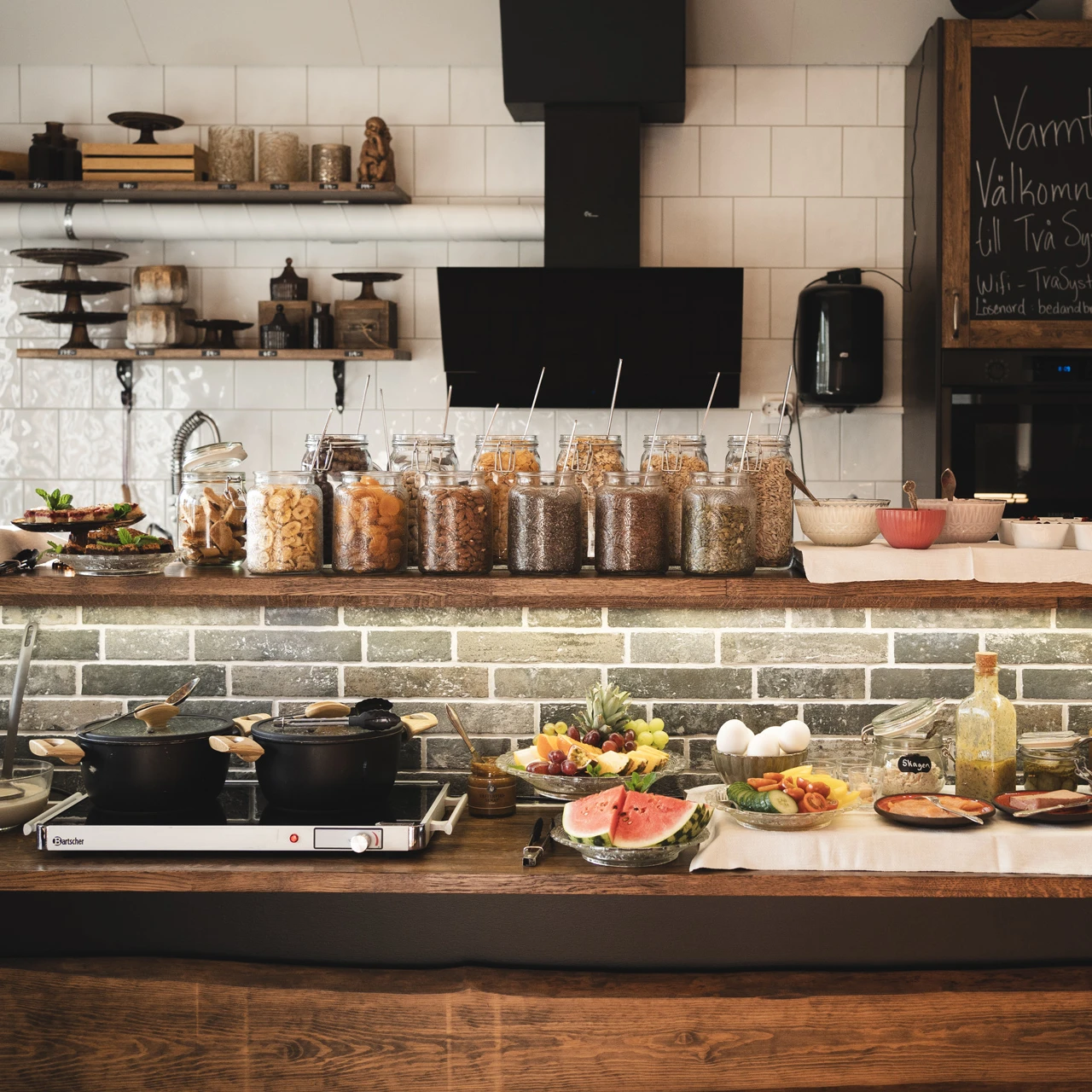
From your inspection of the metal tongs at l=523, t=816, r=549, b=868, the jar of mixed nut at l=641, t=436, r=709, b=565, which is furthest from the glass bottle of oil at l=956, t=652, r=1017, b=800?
the metal tongs at l=523, t=816, r=549, b=868

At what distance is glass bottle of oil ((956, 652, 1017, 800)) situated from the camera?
74.4 inches

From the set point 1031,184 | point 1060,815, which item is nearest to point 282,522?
point 1060,815

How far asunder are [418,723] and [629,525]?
1.59 ft

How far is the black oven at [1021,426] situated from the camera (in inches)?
152

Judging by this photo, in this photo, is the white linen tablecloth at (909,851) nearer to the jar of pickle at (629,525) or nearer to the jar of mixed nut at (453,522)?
the jar of pickle at (629,525)

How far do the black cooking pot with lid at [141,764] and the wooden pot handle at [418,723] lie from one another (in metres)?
0.31

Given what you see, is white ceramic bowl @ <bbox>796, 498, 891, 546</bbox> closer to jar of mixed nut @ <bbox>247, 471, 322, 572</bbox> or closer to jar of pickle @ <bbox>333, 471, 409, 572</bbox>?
jar of pickle @ <bbox>333, 471, 409, 572</bbox>

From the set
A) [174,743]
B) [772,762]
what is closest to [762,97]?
[772,762]

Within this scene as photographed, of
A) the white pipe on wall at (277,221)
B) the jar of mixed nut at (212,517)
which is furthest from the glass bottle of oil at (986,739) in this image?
the white pipe on wall at (277,221)

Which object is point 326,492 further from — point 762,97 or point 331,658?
point 762,97

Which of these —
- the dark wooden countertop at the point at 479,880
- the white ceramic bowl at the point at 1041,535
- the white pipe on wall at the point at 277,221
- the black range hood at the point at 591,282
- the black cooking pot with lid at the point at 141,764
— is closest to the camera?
the dark wooden countertop at the point at 479,880

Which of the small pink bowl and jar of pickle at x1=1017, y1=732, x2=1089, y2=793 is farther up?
the small pink bowl

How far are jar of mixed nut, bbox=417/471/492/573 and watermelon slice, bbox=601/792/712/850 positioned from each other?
51 cm

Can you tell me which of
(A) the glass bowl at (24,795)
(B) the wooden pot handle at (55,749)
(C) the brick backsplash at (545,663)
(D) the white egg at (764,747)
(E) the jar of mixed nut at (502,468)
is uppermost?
(E) the jar of mixed nut at (502,468)
